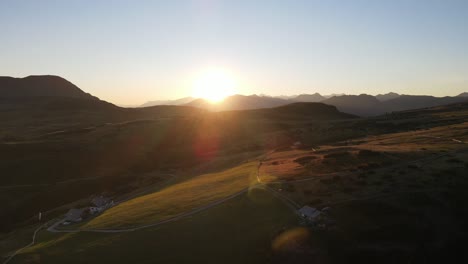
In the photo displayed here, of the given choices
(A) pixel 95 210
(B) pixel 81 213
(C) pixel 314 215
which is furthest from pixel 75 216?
(C) pixel 314 215

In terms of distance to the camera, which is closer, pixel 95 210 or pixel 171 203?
pixel 171 203

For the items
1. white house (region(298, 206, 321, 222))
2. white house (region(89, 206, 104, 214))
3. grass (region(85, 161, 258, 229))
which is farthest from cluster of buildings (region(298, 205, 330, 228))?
white house (region(89, 206, 104, 214))

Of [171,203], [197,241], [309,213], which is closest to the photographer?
[197,241]

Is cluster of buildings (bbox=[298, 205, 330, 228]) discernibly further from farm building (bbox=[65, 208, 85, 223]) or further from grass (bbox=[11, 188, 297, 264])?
farm building (bbox=[65, 208, 85, 223])

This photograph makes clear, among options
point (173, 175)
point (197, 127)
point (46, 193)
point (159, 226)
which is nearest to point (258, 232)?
point (159, 226)

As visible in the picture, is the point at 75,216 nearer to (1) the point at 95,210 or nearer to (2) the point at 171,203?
(1) the point at 95,210

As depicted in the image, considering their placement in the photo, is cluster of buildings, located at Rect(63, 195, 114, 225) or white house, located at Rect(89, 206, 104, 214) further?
white house, located at Rect(89, 206, 104, 214)

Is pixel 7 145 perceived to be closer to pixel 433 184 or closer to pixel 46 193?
pixel 46 193
